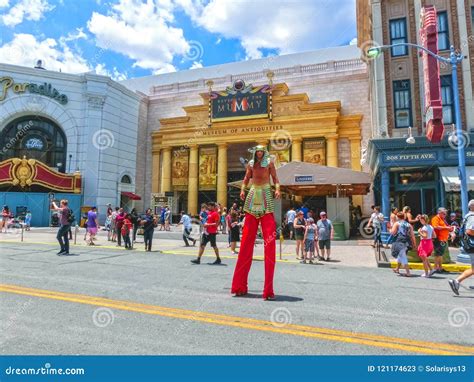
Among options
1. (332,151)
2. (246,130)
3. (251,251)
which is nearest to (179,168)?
(246,130)

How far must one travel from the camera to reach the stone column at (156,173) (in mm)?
34406

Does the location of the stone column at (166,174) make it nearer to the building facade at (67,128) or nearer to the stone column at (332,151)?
the building facade at (67,128)

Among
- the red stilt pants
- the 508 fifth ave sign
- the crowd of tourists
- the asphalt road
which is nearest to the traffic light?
the crowd of tourists

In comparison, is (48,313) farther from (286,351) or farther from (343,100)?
(343,100)

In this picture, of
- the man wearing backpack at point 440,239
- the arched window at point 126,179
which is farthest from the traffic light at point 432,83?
the arched window at point 126,179

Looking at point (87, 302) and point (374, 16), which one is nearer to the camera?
point (87, 302)

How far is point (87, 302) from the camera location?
499 cm

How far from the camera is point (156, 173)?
34469 mm

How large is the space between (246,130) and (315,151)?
637 cm

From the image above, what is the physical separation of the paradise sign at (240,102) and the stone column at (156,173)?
24.2 feet

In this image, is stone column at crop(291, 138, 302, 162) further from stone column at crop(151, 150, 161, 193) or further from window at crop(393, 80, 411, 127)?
stone column at crop(151, 150, 161, 193)

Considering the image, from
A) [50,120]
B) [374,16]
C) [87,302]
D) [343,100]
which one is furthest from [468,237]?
[50,120]
